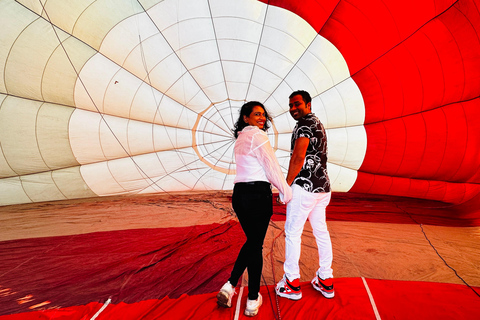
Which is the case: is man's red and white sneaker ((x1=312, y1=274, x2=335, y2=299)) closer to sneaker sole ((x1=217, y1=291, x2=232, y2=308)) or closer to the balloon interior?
the balloon interior

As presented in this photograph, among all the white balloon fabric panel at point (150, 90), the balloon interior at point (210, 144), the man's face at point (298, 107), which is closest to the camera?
the man's face at point (298, 107)

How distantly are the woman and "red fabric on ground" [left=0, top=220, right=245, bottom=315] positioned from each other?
0.37 m

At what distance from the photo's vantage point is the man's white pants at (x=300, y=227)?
1518 millimetres

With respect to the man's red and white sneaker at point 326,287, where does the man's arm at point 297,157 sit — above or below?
above

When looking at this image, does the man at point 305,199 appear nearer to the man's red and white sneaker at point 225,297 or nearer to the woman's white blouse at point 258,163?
the woman's white blouse at point 258,163

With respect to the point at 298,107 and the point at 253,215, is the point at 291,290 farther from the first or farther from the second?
the point at 298,107

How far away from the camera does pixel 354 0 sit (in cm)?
282

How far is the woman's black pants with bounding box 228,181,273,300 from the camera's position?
135cm

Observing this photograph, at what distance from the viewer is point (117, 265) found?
6.64ft

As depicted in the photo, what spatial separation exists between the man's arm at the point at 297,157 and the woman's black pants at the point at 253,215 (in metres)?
0.19

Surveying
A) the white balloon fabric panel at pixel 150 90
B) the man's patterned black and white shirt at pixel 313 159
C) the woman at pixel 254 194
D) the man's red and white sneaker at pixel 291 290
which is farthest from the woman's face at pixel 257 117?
the white balloon fabric panel at pixel 150 90

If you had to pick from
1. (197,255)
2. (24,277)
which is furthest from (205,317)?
(24,277)

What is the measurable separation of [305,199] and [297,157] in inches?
9.4

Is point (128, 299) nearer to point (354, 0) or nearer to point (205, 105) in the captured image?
point (205, 105)
